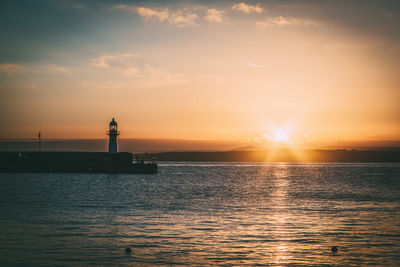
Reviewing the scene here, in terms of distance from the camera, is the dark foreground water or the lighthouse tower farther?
the lighthouse tower

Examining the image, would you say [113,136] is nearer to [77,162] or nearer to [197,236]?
[77,162]

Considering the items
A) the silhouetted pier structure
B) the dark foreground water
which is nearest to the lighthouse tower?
the silhouetted pier structure

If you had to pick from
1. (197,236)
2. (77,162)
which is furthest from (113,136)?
(197,236)

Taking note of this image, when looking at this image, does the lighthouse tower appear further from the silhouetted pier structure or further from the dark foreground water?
the dark foreground water

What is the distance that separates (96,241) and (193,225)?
7925 mm

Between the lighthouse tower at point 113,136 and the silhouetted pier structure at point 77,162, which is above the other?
the lighthouse tower at point 113,136

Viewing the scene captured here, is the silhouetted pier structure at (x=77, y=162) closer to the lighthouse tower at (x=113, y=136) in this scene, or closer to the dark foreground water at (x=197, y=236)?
the lighthouse tower at (x=113, y=136)

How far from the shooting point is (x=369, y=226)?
28.5 meters

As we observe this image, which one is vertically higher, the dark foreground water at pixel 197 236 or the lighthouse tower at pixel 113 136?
the lighthouse tower at pixel 113 136

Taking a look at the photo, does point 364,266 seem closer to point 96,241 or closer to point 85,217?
point 96,241

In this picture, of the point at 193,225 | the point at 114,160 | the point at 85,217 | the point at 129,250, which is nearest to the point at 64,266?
the point at 129,250

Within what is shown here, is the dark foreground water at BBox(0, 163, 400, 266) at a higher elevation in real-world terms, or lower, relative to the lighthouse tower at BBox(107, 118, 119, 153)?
lower

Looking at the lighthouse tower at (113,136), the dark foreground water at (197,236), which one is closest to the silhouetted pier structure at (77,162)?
the lighthouse tower at (113,136)

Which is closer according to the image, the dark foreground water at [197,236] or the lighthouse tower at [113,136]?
the dark foreground water at [197,236]
